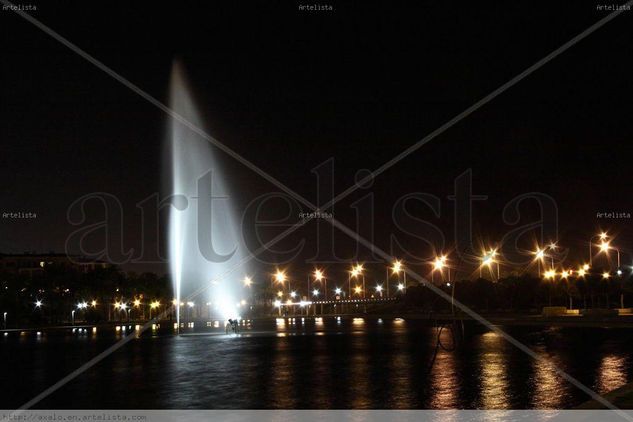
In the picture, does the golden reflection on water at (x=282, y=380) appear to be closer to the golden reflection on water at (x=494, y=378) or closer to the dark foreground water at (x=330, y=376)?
the dark foreground water at (x=330, y=376)

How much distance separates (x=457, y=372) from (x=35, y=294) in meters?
96.5

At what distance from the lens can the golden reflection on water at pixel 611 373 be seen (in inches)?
738

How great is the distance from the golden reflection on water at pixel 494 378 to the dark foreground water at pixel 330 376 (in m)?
0.03

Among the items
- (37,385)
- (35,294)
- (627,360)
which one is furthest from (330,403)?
(35,294)

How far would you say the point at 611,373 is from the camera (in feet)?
71.3

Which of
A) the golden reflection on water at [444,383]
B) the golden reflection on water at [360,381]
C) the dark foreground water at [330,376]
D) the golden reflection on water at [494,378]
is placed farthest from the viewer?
the dark foreground water at [330,376]

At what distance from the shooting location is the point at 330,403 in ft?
55.9

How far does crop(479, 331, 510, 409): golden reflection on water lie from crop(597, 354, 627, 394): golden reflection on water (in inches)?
97.7

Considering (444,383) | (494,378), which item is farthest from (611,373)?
(444,383)

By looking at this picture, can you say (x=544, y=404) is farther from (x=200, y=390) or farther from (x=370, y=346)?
(x=370, y=346)

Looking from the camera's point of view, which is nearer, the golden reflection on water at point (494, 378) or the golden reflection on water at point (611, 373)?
the golden reflection on water at point (494, 378)

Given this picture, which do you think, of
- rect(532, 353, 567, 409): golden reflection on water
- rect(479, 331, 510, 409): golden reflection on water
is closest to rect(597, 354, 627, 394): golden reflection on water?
rect(532, 353, 567, 409): golden reflection on water

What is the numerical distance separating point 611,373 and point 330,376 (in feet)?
27.8

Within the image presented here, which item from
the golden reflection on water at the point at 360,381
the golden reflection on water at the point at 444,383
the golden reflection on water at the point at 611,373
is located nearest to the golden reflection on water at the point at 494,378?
the golden reflection on water at the point at 444,383
